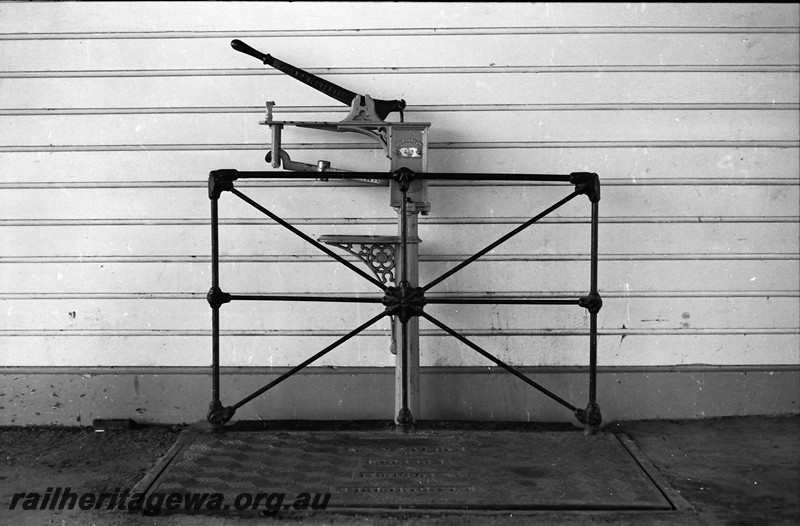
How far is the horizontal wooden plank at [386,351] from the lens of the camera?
12.4 feet

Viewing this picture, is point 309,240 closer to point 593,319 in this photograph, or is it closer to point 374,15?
point 374,15

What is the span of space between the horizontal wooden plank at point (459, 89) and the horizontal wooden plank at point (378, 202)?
1.38 ft

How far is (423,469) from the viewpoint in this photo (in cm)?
310

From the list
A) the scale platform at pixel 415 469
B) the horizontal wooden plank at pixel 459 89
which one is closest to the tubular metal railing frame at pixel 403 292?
the scale platform at pixel 415 469

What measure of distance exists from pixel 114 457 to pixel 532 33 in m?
2.83

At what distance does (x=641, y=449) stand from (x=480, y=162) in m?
1.56

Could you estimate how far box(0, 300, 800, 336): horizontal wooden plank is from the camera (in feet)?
12.4

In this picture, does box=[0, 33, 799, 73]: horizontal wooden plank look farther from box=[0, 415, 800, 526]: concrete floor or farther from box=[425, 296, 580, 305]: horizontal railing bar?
box=[0, 415, 800, 526]: concrete floor

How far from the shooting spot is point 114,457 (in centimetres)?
341

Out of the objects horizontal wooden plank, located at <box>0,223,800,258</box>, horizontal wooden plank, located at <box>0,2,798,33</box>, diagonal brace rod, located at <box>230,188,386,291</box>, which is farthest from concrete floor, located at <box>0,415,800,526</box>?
horizontal wooden plank, located at <box>0,2,798,33</box>

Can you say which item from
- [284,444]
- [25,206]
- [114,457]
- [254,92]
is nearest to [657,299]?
[284,444]

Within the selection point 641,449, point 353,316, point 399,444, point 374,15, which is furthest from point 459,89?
point 641,449

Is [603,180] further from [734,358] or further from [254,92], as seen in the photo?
[254,92]

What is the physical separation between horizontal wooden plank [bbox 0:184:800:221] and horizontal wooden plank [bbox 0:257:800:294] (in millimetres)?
249
